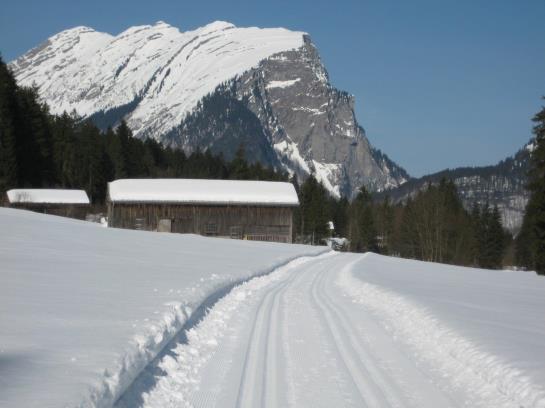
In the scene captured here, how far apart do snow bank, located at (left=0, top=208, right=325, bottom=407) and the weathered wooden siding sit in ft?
111

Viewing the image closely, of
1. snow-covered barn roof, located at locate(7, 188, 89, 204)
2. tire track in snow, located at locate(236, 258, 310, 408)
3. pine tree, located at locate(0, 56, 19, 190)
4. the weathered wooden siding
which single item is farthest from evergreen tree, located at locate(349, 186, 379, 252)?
tire track in snow, located at locate(236, 258, 310, 408)

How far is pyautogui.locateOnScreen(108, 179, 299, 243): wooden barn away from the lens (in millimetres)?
54781

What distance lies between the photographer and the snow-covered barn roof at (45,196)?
57.3m

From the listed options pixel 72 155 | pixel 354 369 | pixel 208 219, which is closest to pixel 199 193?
pixel 208 219

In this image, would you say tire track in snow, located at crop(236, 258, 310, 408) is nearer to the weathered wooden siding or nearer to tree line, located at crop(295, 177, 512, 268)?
the weathered wooden siding

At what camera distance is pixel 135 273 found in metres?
17.2

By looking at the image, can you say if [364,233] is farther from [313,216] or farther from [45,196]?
[45,196]

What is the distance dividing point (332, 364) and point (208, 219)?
157 feet

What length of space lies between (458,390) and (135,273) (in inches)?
479

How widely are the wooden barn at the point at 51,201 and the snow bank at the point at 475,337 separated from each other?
50117 millimetres

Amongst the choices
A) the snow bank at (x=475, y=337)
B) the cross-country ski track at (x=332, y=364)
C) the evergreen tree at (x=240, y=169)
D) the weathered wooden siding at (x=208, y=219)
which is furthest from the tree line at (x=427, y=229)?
the cross-country ski track at (x=332, y=364)

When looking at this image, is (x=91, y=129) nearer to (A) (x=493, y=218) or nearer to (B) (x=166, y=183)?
(B) (x=166, y=183)

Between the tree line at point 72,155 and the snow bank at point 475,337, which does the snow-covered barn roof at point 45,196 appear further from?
the snow bank at point 475,337

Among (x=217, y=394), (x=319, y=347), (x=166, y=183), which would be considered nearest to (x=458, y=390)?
(x=319, y=347)
